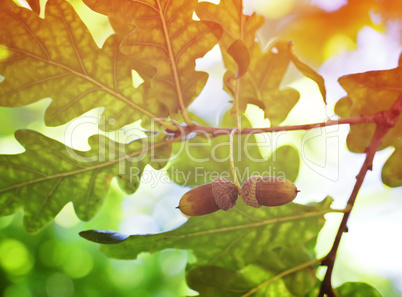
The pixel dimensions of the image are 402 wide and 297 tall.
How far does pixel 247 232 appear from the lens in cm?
103

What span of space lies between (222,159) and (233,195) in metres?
0.31

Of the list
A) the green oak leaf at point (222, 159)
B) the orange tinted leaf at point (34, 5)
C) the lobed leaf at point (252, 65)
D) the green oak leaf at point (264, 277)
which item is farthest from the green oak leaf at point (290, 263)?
the orange tinted leaf at point (34, 5)

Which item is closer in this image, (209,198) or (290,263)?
(209,198)

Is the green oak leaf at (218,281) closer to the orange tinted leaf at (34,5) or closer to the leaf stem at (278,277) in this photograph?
the leaf stem at (278,277)

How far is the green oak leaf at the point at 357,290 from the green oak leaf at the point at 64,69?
59 cm

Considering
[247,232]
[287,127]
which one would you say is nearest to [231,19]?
[287,127]

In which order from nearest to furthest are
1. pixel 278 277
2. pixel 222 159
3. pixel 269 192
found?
pixel 269 192 → pixel 278 277 → pixel 222 159

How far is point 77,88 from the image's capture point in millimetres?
965

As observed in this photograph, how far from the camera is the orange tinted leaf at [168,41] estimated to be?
867mm

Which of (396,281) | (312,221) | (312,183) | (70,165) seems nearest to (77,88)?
(70,165)

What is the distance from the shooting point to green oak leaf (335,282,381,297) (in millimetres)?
987

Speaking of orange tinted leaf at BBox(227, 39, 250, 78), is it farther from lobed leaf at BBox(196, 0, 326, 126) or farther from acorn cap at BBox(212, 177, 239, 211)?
acorn cap at BBox(212, 177, 239, 211)

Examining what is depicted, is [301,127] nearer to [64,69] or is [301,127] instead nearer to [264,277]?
[264,277]

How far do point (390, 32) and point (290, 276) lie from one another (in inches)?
32.9
